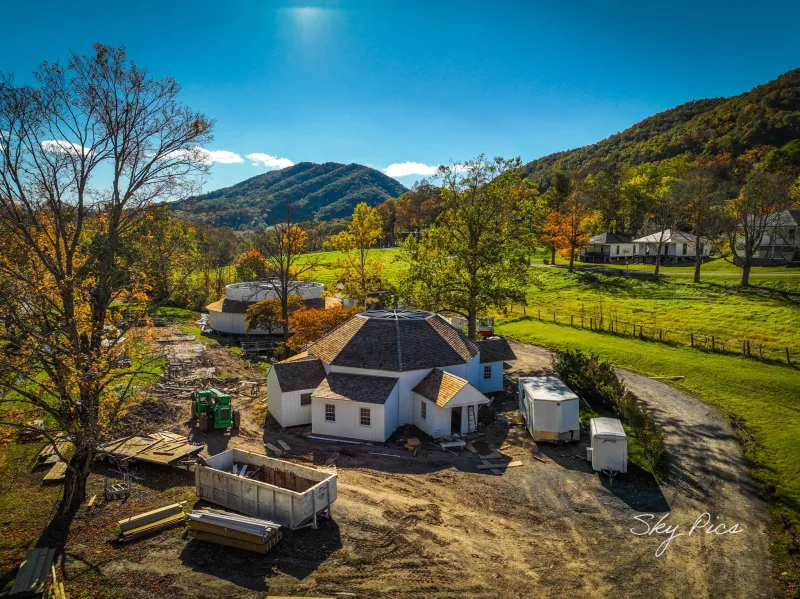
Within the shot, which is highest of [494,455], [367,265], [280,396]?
[367,265]

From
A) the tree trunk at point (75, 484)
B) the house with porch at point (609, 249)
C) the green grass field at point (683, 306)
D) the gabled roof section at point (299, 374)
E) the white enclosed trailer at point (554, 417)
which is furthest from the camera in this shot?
the house with porch at point (609, 249)

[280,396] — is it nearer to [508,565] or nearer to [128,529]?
[128,529]

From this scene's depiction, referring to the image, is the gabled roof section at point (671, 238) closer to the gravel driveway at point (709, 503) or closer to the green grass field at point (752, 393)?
the green grass field at point (752, 393)

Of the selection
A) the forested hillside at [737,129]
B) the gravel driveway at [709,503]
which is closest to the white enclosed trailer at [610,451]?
the gravel driveway at [709,503]

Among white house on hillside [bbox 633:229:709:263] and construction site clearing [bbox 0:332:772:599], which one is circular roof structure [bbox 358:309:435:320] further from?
white house on hillside [bbox 633:229:709:263]

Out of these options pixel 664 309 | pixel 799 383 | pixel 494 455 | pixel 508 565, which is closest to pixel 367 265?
pixel 664 309

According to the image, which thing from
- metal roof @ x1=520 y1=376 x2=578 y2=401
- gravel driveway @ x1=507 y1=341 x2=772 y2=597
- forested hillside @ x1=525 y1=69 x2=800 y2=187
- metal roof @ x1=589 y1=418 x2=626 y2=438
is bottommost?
gravel driveway @ x1=507 y1=341 x2=772 y2=597

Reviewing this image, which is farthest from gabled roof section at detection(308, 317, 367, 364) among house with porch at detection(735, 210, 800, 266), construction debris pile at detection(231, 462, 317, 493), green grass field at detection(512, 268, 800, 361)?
house with porch at detection(735, 210, 800, 266)
